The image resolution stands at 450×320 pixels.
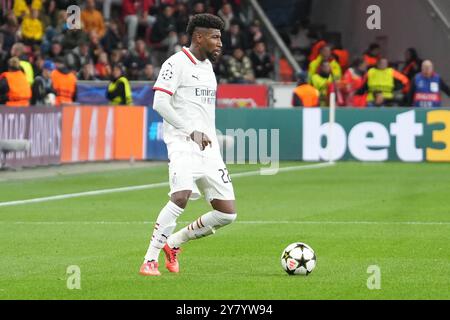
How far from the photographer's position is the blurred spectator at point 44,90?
27172mm

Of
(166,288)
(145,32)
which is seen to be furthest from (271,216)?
(145,32)

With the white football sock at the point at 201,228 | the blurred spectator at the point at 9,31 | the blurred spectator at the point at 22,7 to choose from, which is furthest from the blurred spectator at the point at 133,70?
the white football sock at the point at 201,228

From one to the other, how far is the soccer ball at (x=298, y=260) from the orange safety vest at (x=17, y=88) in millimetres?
14982

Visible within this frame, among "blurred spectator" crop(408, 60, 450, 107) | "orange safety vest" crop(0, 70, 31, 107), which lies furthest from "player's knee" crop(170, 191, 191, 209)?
"blurred spectator" crop(408, 60, 450, 107)

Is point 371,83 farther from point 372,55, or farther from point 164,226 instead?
point 164,226

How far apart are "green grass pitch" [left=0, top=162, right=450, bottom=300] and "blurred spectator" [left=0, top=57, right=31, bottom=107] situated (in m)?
2.62

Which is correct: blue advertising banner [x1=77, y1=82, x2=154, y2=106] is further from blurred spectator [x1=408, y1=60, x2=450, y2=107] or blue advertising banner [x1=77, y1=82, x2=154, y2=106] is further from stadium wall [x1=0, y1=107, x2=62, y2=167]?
blurred spectator [x1=408, y1=60, x2=450, y2=107]

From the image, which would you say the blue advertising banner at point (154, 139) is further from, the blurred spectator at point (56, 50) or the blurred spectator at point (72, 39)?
the blurred spectator at point (72, 39)

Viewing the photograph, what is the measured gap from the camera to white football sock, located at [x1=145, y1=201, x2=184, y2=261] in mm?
11383

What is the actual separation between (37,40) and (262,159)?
770 centimetres

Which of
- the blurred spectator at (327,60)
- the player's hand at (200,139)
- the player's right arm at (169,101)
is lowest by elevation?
the player's hand at (200,139)

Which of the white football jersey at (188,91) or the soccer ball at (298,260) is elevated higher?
the white football jersey at (188,91)

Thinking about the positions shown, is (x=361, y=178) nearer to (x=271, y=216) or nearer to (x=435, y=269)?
(x=271, y=216)

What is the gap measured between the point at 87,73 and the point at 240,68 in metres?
4.25
